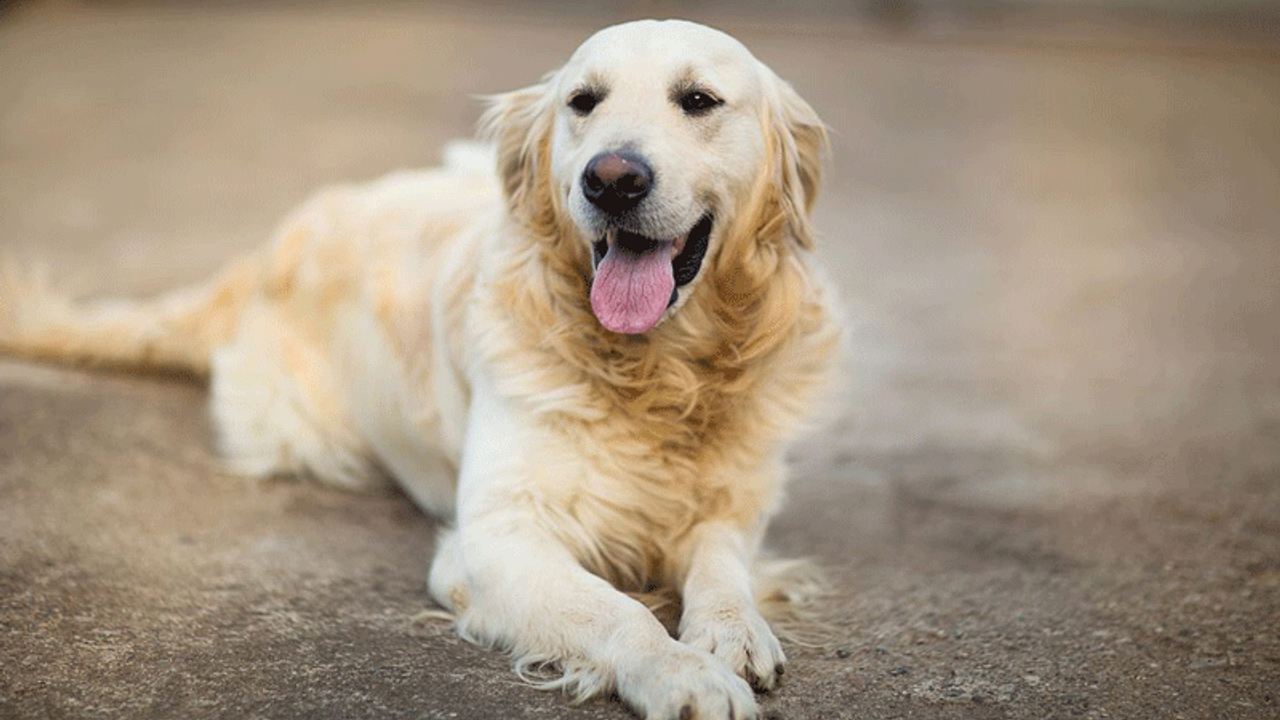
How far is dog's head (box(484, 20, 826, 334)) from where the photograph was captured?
2711mm

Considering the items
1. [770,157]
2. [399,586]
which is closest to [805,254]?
[770,157]

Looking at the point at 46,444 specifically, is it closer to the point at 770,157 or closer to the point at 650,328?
the point at 650,328

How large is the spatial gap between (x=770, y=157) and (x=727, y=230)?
236mm

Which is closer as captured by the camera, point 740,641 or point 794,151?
point 740,641

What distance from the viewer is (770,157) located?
3.03m

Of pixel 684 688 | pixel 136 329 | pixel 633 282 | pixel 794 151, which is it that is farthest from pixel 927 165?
pixel 684 688

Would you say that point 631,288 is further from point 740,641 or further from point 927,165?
point 927,165

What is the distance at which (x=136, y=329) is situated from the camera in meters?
4.49

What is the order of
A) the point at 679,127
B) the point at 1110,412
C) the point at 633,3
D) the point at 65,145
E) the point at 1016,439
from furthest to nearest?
the point at 633,3 → the point at 65,145 → the point at 1110,412 → the point at 1016,439 → the point at 679,127

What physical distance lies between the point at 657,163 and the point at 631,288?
27 cm

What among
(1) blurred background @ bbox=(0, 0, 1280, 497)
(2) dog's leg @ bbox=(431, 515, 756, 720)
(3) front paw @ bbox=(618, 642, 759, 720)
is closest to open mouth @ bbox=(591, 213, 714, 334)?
(2) dog's leg @ bbox=(431, 515, 756, 720)

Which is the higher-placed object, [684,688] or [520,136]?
[520,136]

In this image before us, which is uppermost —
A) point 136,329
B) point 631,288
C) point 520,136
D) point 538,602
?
point 520,136

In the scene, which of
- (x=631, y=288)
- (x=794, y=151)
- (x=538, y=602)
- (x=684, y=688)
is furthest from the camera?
(x=794, y=151)
